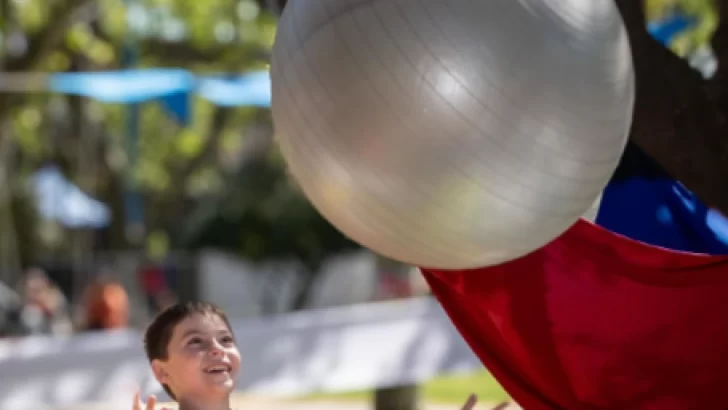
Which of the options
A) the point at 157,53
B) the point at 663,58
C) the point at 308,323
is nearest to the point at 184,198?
the point at 157,53

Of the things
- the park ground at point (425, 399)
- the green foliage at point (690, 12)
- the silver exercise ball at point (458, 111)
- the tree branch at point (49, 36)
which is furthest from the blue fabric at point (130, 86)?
the silver exercise ball at point (458, 111)

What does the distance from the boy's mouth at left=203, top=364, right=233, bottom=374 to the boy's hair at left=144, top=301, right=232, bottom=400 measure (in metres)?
0.16

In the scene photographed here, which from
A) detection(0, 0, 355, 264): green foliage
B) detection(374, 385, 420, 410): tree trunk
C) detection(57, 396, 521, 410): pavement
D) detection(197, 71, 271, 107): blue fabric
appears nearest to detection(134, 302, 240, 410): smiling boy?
detection(374, 385, 420, 410): tree trunk

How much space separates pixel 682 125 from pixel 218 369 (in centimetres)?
157

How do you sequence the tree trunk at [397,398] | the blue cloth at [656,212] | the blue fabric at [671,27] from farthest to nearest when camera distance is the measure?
the blue fabric at [671,27] → the tree trunk at [397,398] → the blue cloth at [656,212]

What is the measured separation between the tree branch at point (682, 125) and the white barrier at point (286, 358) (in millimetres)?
2928

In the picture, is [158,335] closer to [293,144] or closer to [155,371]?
[155,371]

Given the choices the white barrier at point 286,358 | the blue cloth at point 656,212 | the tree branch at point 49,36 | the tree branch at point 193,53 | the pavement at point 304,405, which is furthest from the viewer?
the tree branch at point 193,53

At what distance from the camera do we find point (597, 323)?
3.75m

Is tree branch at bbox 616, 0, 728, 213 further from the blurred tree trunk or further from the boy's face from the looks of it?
the blurred tree trunk

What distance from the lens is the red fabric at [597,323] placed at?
12.0 ft

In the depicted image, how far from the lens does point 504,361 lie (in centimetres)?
378

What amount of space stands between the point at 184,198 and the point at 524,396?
29373mm

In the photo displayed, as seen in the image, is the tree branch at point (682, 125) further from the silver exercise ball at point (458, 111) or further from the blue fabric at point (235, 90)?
the blue fabric at point (235, 90)
